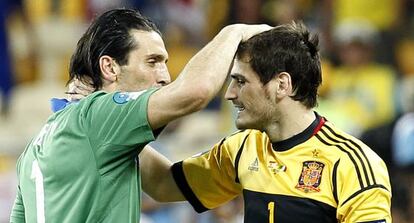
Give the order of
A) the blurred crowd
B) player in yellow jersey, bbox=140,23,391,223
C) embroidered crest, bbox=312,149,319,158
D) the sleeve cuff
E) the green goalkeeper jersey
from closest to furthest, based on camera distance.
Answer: the green goalkeeper jersey < player in yellow jersey, bbox=140,23,391,223 < embroidered crest, bbox=312,149,319,158 < the sleeve cuff < the blurred crowd

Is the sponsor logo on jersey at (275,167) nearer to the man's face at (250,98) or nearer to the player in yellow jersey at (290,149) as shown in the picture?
the player in yellow jersey at (290,149)

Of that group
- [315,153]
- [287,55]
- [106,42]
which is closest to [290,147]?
[315,153]

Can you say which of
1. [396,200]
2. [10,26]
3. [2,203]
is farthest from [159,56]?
[10,26]

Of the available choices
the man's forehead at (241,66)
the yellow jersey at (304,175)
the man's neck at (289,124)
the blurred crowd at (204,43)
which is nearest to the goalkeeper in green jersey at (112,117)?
the man's forehead at (241,66)

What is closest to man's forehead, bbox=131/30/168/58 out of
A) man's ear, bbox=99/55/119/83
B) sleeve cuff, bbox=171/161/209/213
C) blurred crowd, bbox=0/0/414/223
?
man's ear, bbox=99/55/119/83

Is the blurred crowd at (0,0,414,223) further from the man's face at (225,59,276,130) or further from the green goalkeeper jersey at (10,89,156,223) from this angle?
the green goalkeeper jersey at (10,89,156,223)

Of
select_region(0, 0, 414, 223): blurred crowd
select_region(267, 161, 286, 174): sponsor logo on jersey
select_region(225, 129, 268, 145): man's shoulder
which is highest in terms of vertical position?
select_region(225, 129, 268, 145): man's shoulder

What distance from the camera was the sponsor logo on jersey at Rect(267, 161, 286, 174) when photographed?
16.6 ft

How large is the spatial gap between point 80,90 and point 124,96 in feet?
1.26

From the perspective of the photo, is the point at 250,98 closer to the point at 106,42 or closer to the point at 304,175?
the point at 304,175

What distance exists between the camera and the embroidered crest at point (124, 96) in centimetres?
479

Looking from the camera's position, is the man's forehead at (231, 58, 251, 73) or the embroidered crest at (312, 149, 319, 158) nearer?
the embroidered crest at (312, 149, 319, 158)

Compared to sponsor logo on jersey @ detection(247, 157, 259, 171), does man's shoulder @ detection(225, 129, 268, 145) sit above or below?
above

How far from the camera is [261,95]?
16.8ft
